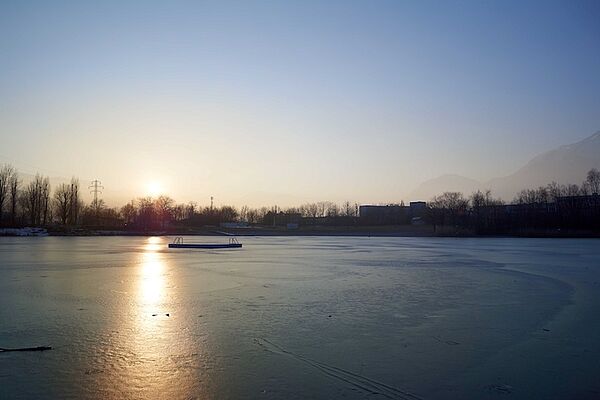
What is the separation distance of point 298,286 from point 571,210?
233 feet

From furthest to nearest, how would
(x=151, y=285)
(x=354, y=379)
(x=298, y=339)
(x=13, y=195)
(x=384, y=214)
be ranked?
(x=384, y=214) → (x=13, y=195) → (x=151, y=285) → (x=298, y=339) → (x=354, y=379)

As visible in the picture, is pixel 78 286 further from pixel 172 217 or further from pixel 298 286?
pixel 172 217

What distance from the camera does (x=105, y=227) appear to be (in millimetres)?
69688

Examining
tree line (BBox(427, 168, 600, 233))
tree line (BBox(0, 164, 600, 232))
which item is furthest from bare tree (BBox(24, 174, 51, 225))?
tree line (BBox(427, 168, 600, 233))

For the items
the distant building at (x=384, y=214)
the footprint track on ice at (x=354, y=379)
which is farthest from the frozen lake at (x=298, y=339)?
the distant building at (x=384, y=214)


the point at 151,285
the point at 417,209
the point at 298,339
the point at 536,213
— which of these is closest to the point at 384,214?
the point at 417,209

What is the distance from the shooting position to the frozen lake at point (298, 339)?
16.0 ft

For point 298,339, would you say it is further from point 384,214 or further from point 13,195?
point 384,214

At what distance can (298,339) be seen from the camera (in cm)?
688

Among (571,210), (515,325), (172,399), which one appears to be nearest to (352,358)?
(172,399)

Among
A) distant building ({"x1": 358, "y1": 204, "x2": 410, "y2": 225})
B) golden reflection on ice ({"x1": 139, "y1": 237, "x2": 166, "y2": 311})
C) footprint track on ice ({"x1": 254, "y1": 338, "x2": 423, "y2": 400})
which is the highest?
distant building ({"x1": 358, "y1": 204, "x2": 410, "y2": 225})

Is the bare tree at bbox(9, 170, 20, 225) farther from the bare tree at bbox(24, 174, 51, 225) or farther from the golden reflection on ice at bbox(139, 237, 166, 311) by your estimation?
the golden reflection on ice at bbox(139, 237, 166, 311)

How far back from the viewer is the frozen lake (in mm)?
4867

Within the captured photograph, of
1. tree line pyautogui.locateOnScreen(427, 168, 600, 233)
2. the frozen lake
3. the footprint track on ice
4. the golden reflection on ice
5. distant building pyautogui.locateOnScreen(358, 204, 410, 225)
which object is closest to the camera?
the footprint track on ice
